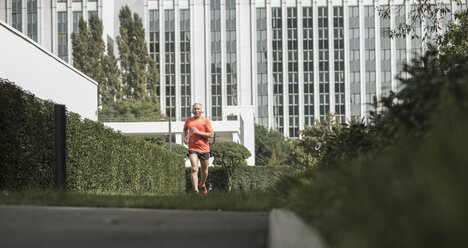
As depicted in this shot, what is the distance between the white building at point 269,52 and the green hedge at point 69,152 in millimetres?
80401

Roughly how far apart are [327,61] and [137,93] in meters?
36.4

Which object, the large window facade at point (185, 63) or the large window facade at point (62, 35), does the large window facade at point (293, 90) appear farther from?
the large window facade at point (62, 35)

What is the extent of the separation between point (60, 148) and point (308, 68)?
3642 inches

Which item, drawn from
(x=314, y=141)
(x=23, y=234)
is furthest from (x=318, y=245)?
(x=314, y=141)

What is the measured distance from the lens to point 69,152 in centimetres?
1206

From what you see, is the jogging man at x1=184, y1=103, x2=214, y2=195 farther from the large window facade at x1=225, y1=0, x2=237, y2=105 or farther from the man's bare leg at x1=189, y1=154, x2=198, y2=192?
the large window facade at x1=225, y1=0, x2=237, y2=105

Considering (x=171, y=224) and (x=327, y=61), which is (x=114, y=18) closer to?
(x=327, y=61)

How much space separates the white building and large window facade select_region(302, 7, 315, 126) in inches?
6.8

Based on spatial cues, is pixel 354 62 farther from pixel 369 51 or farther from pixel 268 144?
pixel 268 144

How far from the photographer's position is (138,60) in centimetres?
8188

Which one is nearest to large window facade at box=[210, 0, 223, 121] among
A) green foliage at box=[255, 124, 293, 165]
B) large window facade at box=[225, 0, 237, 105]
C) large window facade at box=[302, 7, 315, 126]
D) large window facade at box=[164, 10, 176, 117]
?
large window facade at box=[225, 0, 237, 105]

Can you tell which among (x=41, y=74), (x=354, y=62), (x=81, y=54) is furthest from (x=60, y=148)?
(x=354, y=62)

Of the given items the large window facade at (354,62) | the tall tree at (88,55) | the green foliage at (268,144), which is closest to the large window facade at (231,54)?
the green foliage at (268,144)

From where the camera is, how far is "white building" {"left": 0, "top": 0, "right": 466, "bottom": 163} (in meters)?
99.4
